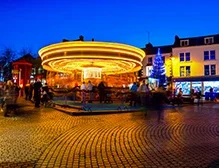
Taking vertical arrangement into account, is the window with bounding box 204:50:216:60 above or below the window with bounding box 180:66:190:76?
above

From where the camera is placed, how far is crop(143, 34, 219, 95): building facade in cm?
5016

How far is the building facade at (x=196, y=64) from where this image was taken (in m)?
50.2

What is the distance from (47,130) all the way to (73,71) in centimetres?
2243

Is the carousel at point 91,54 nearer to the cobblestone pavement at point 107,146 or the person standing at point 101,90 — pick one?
the person standing at point 101,90

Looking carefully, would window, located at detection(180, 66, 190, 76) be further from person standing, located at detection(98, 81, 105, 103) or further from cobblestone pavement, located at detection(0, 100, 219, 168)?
cobblestone pavement, located at detection(0, 100, 219, 168)

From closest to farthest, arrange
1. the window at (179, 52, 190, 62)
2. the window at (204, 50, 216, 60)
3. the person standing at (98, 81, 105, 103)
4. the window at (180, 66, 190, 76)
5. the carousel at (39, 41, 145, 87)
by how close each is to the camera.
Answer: the carousel at (39, 41, 145, 87) < the person standing at (98, 81, 105, 103) < the window at (204, 50, 216, 60) < the window at (180, 66, 190, 76) < the window at (179, 52, 190, 62)

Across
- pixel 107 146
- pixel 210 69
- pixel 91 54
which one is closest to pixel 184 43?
pixel 210 69

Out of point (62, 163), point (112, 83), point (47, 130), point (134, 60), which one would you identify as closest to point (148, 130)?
point (47, 130)

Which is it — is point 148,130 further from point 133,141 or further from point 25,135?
point 25,135

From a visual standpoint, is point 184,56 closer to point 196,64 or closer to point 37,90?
point 196,64

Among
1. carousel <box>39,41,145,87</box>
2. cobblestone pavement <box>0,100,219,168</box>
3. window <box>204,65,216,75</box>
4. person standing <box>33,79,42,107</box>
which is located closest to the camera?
cobblestone pavement <box>0,100,219,168</box>

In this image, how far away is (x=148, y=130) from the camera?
10.6 metres

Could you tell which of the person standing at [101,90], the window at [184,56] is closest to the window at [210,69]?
the window at [184,56]

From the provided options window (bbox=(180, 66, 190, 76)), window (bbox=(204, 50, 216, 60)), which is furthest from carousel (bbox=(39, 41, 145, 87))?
window (bbox=(204, 50, 216, 60))
